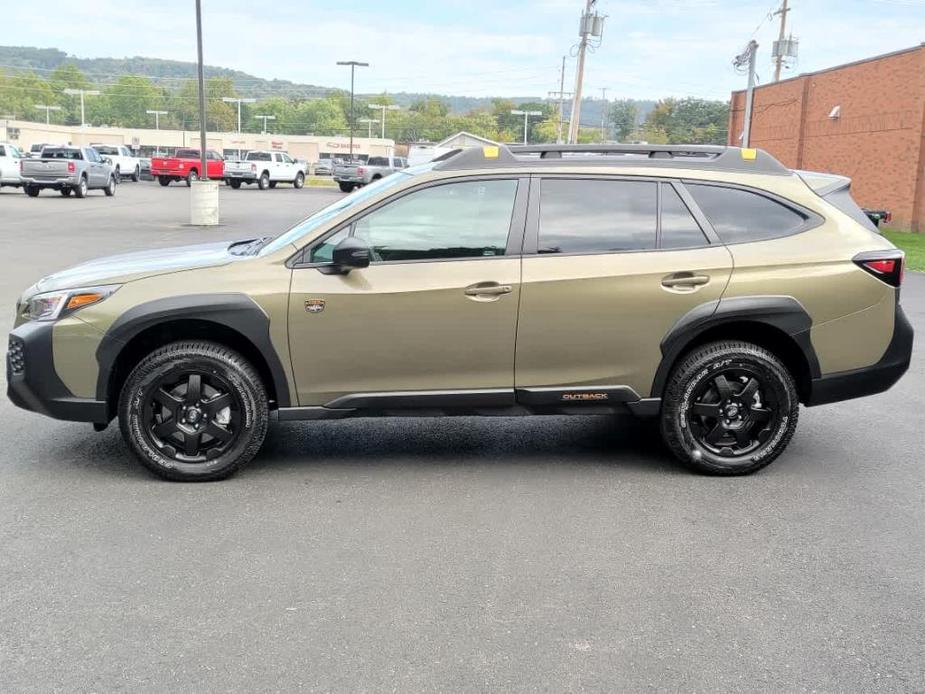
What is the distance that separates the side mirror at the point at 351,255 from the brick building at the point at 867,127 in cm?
2480

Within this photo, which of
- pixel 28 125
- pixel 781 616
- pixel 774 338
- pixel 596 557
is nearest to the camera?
pixel 781 616

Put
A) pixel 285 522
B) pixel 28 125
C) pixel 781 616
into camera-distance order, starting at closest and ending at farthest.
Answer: pixel 781 616 < pixel 285 522 < pixel 28 125

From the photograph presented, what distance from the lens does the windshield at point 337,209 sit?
212 inches

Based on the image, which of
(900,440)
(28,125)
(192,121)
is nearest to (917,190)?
(900,440)

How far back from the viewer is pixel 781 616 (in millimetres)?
3754

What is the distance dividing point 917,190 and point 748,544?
974 inches

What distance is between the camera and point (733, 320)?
212 inches

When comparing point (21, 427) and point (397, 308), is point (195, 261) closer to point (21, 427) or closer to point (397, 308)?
point (397, 308)

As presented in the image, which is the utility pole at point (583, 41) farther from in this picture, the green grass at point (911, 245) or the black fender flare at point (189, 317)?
the black fender flare at point (189, 317)

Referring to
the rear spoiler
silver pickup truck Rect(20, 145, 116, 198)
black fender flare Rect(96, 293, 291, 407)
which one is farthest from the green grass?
silver pickup truck Rect(20, 145, 116, 198)

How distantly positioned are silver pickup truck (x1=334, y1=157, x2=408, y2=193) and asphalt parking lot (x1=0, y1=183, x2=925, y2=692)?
41.9 metres

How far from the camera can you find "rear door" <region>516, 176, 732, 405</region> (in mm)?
5266

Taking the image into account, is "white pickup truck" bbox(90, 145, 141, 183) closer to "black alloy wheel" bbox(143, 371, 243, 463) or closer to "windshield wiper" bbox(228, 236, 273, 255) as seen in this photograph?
"windshield wiper" bbox(228, 236, 273, 255)

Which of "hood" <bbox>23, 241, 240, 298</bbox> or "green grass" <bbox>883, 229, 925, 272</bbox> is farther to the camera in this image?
"green grass" <bbox>883, 229, 925, 272</bbox>
